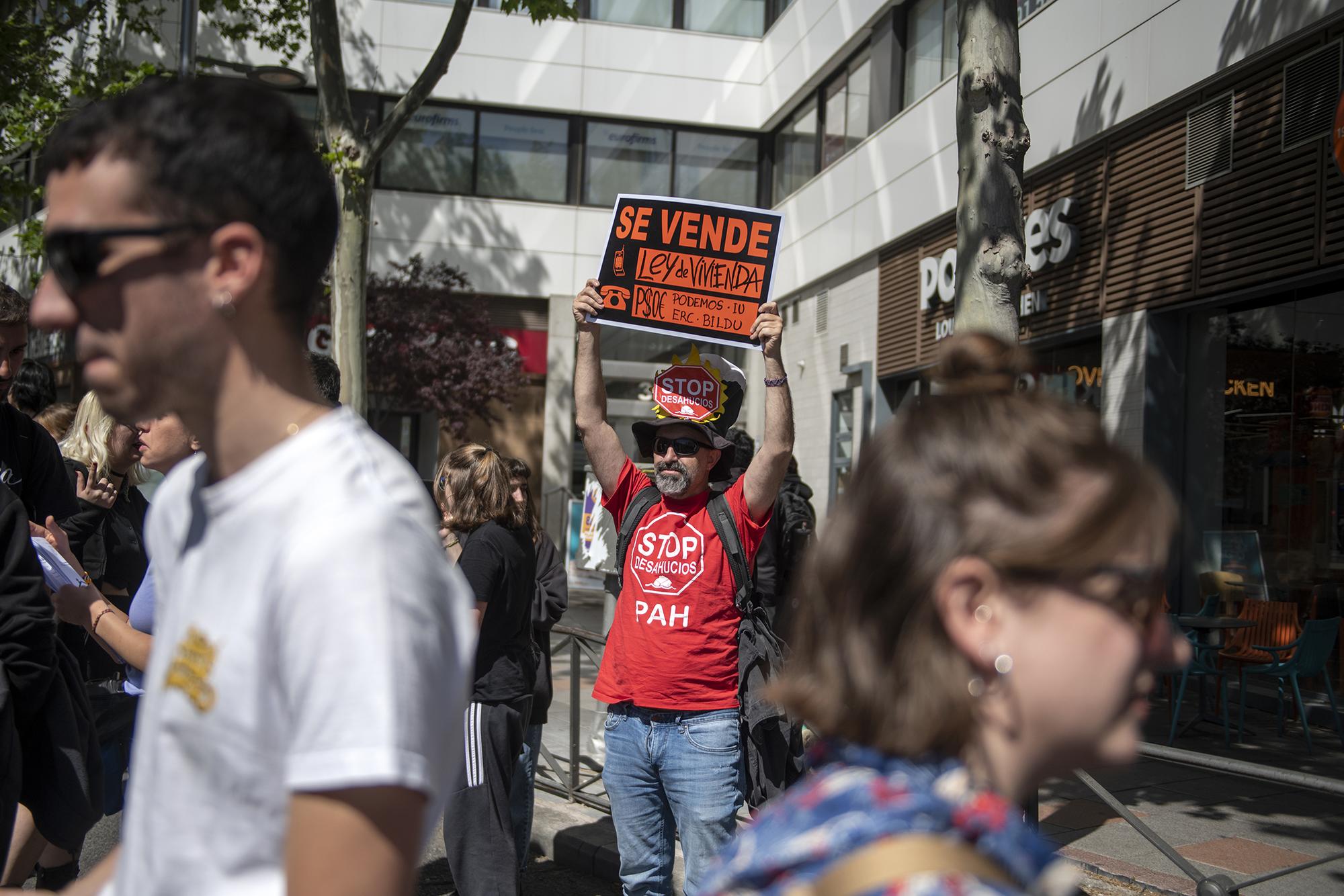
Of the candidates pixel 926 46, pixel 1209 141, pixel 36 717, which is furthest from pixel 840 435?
pixel 36 717

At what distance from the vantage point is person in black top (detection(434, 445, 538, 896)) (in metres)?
4.39

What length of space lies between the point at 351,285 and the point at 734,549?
6.10 meters

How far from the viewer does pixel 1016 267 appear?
4938 mm

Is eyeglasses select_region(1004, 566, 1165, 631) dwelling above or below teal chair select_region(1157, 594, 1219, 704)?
above

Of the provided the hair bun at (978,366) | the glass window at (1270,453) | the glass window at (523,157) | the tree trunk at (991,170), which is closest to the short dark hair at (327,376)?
the tree trunk at (991,170)

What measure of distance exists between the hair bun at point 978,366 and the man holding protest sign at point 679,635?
2710 mm

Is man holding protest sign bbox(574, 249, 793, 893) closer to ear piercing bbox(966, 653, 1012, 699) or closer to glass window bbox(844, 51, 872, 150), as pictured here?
ear piercing bbox(966, 653, 1012, 699)

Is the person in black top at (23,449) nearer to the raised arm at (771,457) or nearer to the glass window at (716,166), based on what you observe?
the raised arm at (771,457)

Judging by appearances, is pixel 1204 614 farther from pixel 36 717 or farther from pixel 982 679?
pixel 982 679

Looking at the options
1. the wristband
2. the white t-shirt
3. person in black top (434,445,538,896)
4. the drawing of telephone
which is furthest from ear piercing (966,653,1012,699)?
the drawing of telephone

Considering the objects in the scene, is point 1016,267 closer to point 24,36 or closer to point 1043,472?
point 1043,472

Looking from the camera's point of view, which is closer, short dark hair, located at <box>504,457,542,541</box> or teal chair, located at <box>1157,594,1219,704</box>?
short dark hair, located at <box>504,457,542,541</box>

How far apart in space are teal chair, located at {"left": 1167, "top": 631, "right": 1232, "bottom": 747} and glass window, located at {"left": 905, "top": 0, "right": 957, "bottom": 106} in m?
7.94

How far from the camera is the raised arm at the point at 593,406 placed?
454 centimetres
